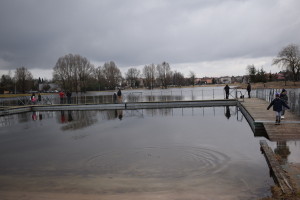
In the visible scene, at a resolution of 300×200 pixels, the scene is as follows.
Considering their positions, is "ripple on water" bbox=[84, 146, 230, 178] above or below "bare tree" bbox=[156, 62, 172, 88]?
below

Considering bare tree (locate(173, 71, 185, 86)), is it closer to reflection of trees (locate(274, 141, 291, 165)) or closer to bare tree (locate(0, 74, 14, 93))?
bare tree (locate(0, 74, 14, 93))

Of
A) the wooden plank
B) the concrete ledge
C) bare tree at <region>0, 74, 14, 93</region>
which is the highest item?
bare tree at <region>0, 74, 14, 93</region>

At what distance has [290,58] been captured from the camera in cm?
7262

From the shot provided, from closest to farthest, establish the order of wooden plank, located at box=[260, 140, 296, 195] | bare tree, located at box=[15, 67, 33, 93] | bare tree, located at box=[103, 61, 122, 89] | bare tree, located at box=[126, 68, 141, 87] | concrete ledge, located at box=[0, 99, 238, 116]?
wooden plank, located at box=[260, 140, 296, 195] < concrete ledge, located at box=[0, 99, 238, 116] < bare tree, located at box=[15, 67, 33, 93] < bare tree, located at box=[103, 61, 122, 89] < bare tree, located at box=[126, 68, 141, 87]

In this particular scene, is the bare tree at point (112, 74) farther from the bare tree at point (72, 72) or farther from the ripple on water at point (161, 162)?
the ripple on water at point (161, 162)

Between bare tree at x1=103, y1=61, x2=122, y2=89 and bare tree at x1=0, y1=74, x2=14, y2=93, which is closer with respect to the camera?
bare tree at x1=0, y1=74, x2=14, y2=93

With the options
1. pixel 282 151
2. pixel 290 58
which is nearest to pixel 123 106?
pixel 282 151

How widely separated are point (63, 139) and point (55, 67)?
84096mm

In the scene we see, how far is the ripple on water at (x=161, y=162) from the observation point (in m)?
8.56

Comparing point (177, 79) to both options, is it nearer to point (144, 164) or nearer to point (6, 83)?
point (6, 83)

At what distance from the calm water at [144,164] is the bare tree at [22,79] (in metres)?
97.4

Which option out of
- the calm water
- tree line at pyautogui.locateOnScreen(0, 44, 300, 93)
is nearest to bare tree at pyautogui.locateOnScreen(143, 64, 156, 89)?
tree line at pyautogui.locateOnScreen(0, 44, 300, 93)

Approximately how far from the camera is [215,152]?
1056 cm

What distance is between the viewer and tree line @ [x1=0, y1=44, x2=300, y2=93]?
241ft
